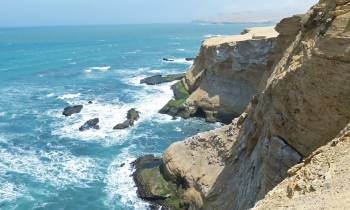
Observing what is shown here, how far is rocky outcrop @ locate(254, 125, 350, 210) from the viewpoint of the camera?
1397 centimetres

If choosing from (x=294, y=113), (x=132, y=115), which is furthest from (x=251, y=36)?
(x=294, y=113)

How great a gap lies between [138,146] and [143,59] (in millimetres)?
68321

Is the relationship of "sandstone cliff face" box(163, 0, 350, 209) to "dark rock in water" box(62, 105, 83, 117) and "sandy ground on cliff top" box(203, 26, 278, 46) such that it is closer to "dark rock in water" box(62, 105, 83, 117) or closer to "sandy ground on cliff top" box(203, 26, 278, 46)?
"sandy ground on cliff top" box(203, 26, 278, 46)

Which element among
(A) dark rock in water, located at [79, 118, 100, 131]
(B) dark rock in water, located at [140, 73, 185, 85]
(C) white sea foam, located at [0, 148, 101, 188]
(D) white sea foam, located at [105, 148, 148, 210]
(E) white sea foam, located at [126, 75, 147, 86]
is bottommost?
(C) white sea foam, located at [0, 148, 101, 188]

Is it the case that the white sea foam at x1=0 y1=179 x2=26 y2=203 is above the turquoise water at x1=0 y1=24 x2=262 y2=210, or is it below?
below

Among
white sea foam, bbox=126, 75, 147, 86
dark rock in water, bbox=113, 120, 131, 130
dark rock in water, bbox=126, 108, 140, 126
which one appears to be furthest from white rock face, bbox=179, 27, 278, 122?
white sea foam, bbox=126, 75, 147, 86

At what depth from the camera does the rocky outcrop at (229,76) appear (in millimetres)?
52594

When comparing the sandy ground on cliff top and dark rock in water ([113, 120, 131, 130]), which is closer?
the sandy ground on cliff top

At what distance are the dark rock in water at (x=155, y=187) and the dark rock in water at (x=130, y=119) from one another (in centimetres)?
1462

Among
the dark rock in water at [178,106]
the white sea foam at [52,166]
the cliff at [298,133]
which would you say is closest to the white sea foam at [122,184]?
the white sea foam at [52,166]

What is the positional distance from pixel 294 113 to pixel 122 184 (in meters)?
20.5

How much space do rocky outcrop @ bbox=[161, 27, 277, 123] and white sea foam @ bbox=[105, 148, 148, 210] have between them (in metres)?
14.3

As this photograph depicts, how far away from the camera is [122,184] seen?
129 ft

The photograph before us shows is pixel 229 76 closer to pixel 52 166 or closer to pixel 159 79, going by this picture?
pixel 52 166
